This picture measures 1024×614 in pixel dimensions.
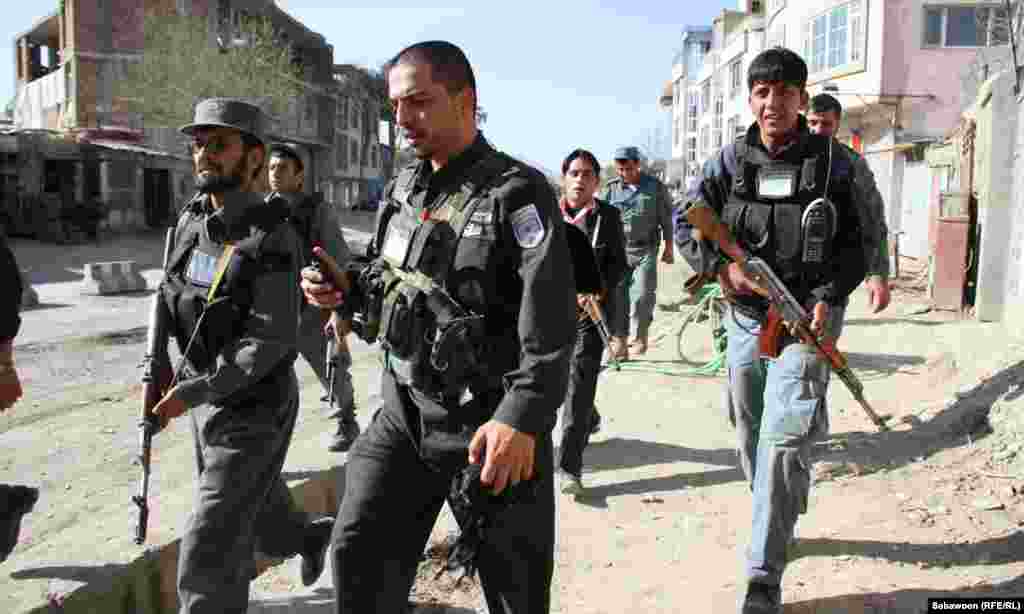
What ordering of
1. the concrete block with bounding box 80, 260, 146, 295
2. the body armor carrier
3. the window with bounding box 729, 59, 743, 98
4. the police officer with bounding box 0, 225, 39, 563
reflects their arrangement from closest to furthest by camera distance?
the body armor carrier < the police officer with bounding box 0, 225, 39, 563 < the concrete block with bounding box 80, 260, 146, 295 < the window with bounding box 729, 59, 743, 98

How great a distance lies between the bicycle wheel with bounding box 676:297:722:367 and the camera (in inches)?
341

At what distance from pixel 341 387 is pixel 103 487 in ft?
4.93

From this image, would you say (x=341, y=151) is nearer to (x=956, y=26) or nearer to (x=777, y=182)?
(x=956, y=26)

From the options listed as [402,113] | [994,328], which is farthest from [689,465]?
[994,328]

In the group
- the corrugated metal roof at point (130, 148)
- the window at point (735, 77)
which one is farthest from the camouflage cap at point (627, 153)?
the window at point (735, 77)

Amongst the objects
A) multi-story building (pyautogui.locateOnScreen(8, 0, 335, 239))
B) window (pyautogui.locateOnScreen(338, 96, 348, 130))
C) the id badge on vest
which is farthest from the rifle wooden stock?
window (pyautogui.locateOnScreen(338, 96, 348, 130))

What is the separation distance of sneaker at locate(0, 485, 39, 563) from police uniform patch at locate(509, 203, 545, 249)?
213cm

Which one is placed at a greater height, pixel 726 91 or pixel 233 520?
pixel 726 91

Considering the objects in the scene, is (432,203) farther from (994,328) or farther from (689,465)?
(994,328)

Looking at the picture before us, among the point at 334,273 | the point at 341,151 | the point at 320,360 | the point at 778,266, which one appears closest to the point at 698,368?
the point at 320,360

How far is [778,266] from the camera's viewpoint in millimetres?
3539

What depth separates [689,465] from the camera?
17.5ft

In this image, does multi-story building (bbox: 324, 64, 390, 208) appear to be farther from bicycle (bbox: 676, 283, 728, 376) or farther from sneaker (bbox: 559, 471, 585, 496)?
sneaker (bbox: 559, 471, 585, 496)

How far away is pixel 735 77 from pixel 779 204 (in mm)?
52410
